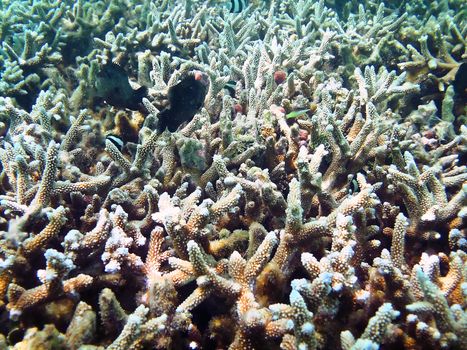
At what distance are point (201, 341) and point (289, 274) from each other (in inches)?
26.5

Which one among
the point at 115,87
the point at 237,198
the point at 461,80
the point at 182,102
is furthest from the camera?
the point at 461,80

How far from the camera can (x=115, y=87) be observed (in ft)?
10.9

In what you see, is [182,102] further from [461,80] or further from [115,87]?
[461,80]

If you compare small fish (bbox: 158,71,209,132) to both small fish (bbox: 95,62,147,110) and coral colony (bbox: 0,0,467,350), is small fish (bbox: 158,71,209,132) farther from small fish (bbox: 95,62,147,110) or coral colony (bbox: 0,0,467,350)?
small fish (bbox: 95,62,147,110)

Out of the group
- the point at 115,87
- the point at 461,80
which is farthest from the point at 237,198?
the point at 461,80

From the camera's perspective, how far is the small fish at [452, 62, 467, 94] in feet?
12.4

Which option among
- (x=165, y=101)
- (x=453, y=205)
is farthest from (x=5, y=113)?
(x=453, y=205)

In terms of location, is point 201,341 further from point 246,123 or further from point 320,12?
point 320,12

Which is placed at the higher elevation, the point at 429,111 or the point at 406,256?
the point at 429,111

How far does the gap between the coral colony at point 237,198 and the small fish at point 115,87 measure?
0.05 feet

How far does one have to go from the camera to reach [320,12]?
562 centimetres

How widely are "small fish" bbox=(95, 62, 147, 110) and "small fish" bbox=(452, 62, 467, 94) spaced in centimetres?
357

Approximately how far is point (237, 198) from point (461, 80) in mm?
3326

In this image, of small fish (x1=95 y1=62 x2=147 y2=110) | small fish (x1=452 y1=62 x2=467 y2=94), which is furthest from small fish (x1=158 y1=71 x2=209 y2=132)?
small fish (x1=452 y1=62 x2=467 y2=94)
